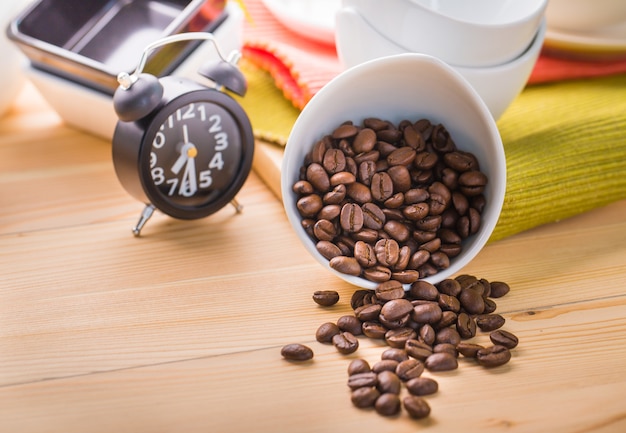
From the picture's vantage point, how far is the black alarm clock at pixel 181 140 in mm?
1128

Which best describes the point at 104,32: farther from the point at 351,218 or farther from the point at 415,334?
the point at 415,334

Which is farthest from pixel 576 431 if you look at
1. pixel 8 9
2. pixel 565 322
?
pixel 8 9

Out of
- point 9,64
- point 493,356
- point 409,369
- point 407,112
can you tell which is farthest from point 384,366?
point 9,64

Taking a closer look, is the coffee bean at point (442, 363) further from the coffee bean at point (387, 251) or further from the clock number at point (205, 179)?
the clock number at point (205, 179)

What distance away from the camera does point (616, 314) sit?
3.43 ft

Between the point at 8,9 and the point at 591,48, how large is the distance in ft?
3.79

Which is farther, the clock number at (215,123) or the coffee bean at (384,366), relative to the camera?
the clock number at (215,123)

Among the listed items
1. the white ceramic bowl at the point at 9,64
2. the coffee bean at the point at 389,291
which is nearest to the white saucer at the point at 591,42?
the coffee bean at the point at 389,291

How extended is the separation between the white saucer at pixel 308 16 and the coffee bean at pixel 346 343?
0.72m

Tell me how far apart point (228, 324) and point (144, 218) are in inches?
11.5

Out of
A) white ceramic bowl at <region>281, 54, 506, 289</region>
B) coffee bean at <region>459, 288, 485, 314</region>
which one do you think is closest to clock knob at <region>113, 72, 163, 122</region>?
white ceramic bowl at <region>281, 54, 506, 289</region>

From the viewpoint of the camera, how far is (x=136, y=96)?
1.10 m

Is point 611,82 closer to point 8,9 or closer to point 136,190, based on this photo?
point 136,190

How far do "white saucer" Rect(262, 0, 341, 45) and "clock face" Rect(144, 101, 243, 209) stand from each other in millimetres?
376
